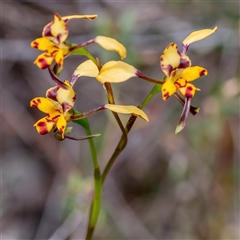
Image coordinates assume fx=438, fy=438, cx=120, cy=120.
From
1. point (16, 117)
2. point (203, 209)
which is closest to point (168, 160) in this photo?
point (203, 209)

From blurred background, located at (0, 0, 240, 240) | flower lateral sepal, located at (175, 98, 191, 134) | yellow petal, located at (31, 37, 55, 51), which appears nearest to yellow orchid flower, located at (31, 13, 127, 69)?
yellow petal, located at (31, 37, 55, 51)

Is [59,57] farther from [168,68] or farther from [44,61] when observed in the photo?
[168,68]

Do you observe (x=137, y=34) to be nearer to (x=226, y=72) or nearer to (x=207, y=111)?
(x=226, y=72)

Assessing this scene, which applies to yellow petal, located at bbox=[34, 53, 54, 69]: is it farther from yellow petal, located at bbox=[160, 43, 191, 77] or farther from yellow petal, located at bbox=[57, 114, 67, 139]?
yellow petal, located at bbox=[160, 43, 191, 77]

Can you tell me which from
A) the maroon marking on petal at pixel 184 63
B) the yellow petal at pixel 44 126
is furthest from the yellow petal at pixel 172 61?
the yellow petal at pixel 44 126

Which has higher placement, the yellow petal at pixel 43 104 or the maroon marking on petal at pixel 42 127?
the yellow petal at pixel 43 104

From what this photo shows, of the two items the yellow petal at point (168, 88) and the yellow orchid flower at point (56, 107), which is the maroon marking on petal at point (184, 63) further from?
the yellow orchid flower at point (56, 107)

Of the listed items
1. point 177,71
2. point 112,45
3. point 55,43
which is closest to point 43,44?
point 55,43
